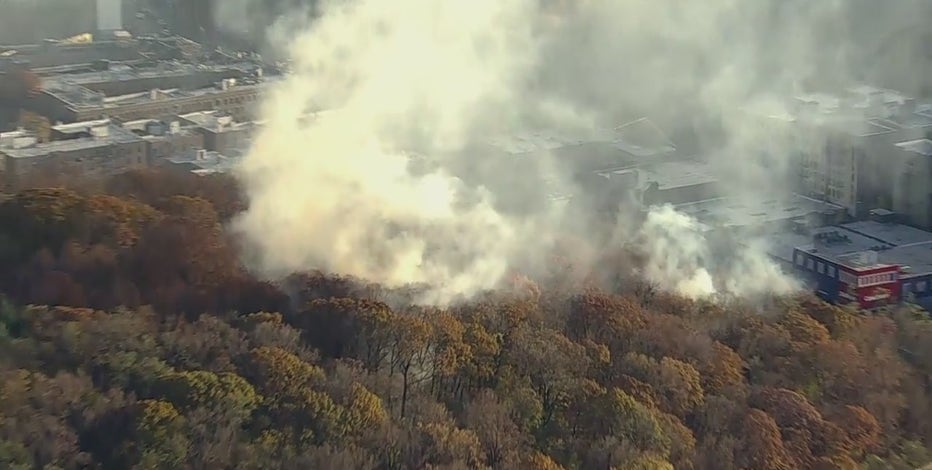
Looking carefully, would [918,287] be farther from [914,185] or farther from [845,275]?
[914,185]

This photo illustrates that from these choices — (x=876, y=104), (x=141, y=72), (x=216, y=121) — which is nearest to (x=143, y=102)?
(x=216, y=121)

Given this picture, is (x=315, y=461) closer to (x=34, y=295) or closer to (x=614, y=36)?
(x=34, y=295)

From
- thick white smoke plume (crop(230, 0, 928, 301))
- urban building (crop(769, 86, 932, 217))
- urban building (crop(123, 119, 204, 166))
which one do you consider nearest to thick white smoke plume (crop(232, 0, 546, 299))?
thick white smoke plume (crop(230, 0, 928, 301))

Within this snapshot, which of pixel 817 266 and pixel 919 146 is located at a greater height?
pixel 919 146

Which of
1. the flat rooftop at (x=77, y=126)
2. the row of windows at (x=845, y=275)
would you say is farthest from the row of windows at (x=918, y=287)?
the flat rooftop at (x=77, y=126)

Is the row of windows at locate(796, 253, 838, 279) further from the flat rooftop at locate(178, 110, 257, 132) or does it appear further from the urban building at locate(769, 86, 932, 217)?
the flat rooftop at locate(178, 110, 257, 132)
